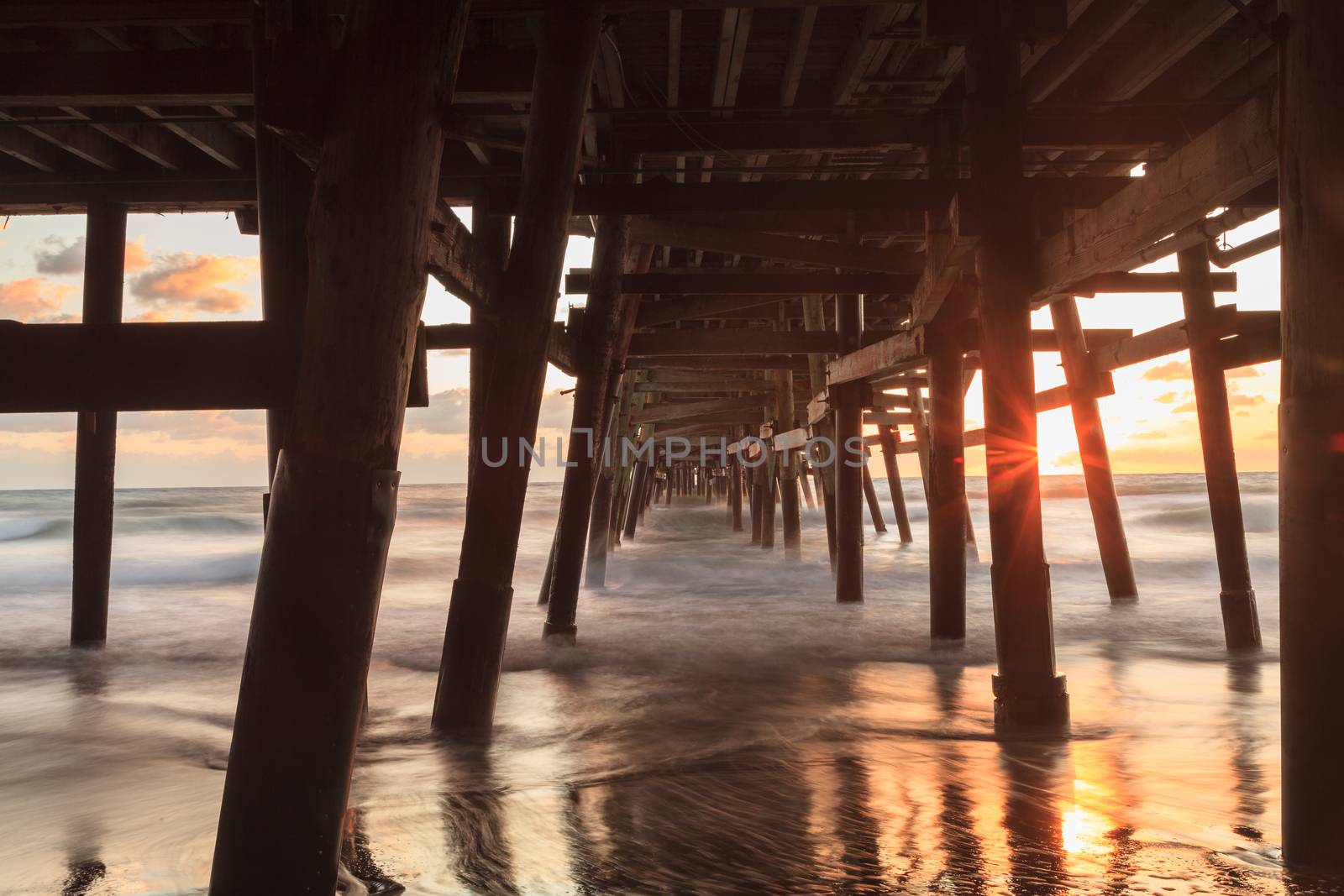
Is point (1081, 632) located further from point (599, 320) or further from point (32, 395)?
point (32, 395)

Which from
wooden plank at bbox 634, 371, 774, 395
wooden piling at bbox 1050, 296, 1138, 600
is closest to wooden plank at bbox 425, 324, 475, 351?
wooden piling at bbox 1050, 296, 1138, 600

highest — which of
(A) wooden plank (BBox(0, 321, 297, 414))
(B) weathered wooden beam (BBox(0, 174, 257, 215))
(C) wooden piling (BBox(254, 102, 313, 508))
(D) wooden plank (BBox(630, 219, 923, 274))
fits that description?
(B) weathered wooden beam (BBox(0, 174, 257, 215))

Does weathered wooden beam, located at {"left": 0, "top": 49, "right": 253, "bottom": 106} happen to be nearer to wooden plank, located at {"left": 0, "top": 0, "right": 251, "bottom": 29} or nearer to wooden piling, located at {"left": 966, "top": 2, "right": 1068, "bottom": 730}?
wooden plank, located at {"left": 0, "top": 0, "right": 251, "bottom": 29}

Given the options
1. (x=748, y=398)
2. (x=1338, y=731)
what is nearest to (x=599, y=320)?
(x=1338, y=731)

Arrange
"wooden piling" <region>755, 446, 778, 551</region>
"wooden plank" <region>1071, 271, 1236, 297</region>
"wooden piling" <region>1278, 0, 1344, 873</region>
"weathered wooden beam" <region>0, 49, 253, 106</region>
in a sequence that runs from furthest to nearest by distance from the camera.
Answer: "wooden piling" <region>755, 446, 778, 551</region>, "wooden plank" <region>1071, 271, 1236, 297</region>, "weathered wooden beam" <region>0, 49, 253, 106</region>, "wooden piling" <region>1278, 0, 1344, 873</region>

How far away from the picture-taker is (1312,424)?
93.6 inches

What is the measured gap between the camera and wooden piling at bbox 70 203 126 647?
667 centimetres

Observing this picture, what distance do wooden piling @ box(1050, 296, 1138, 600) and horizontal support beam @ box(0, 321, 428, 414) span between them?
6.77 m

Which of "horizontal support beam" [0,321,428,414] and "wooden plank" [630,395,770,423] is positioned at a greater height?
"wooden plank" [630,395,770,423]

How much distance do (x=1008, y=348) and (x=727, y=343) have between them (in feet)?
16.6

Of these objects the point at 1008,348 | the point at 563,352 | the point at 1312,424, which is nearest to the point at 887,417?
the point at 563,352

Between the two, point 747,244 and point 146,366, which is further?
point 747,244

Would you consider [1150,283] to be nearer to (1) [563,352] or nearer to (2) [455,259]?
(1) [563,352]

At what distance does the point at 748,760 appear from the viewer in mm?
3963
